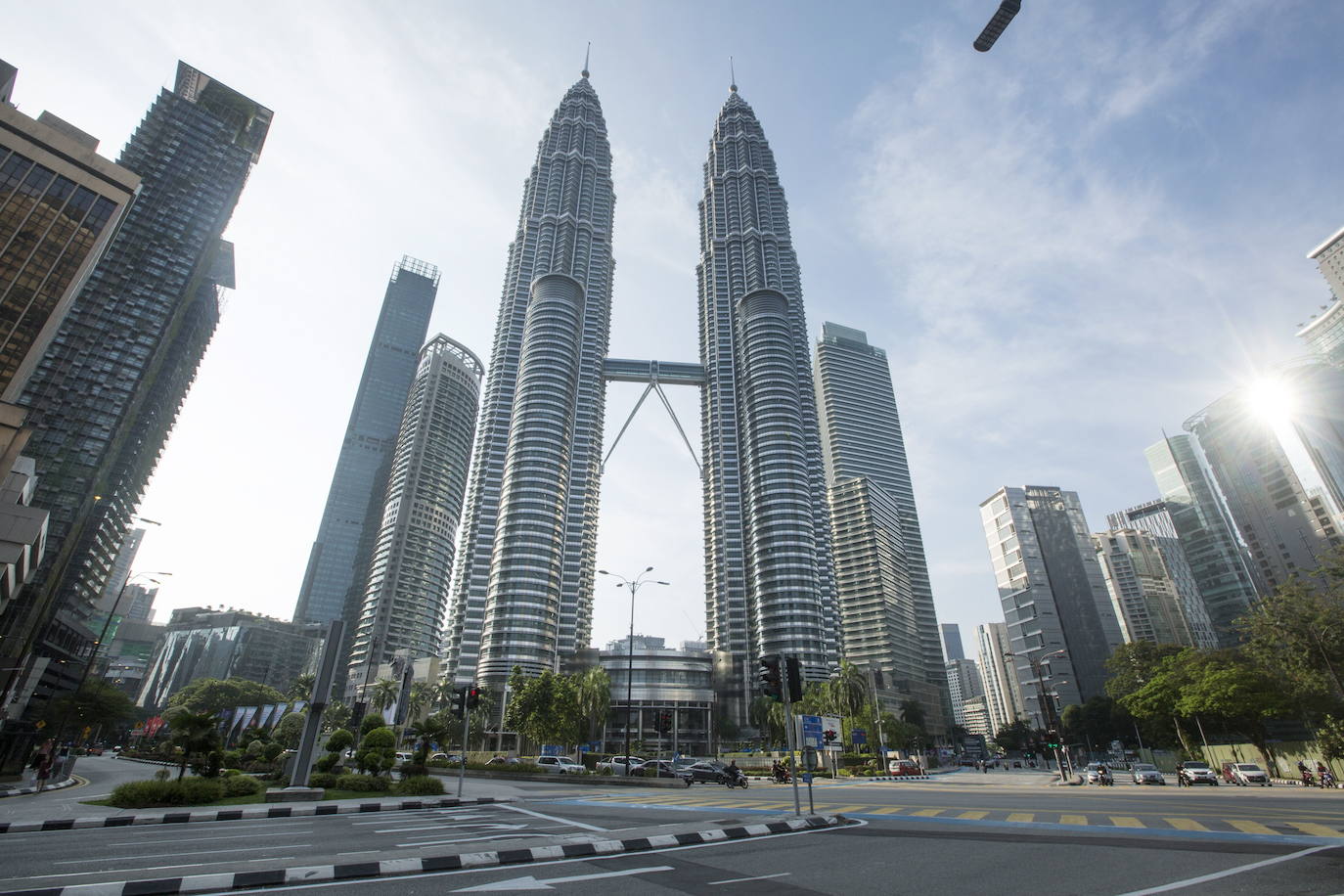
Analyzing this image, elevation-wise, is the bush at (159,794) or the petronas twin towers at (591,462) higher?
the petronas twin towers at (591,462)

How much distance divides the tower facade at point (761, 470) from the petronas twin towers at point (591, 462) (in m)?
0.42

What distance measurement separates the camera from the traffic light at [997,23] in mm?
25328

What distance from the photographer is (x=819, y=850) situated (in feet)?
36.4

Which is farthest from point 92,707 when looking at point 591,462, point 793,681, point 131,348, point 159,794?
point 591,462

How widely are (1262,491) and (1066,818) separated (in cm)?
20735

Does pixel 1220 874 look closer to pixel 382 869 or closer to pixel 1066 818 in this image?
pixel 1066 818

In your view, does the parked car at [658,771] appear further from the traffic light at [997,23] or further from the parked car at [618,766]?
the traffic light at [997,23]

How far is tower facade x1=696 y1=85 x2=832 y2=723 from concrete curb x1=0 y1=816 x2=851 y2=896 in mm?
132812

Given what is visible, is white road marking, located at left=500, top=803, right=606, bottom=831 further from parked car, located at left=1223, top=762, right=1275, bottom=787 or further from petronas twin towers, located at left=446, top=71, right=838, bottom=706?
petronas twin towers, located at left=446, top=71, right=838, bottom=706

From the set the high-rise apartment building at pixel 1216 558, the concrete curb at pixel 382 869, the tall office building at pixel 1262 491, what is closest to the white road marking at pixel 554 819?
the concrete curb at pixel 382 869

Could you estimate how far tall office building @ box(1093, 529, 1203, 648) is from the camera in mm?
171125

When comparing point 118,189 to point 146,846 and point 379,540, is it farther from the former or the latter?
point 379,540

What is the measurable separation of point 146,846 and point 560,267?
183 m

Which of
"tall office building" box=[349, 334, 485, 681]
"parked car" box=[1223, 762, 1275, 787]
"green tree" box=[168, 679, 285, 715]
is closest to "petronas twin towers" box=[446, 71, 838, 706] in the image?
"tall office building" box=[349, 334, 485, 681]
